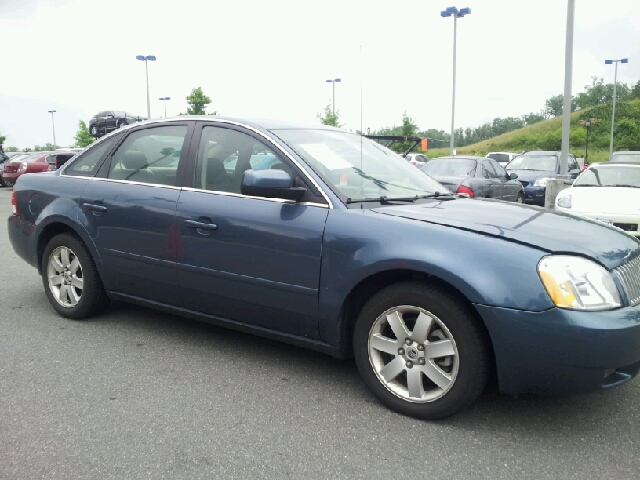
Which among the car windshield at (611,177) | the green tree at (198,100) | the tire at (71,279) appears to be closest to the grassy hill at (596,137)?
the green tree at (198,100)

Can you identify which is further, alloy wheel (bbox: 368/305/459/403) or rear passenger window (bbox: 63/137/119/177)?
rear passenger window (bbox: 63/137/119/177)

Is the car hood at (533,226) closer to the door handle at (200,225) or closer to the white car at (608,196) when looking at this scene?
the door handle at (200,225)

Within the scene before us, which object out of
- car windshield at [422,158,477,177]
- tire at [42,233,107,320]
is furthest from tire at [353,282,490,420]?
car windshield at [422,158,477,177]

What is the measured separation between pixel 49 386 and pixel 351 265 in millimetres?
1847

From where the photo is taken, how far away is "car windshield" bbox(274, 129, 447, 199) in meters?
3.65

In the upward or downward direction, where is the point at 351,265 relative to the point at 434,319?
upward

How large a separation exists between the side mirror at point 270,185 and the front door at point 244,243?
79mm

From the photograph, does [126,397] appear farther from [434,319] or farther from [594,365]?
[594,365]

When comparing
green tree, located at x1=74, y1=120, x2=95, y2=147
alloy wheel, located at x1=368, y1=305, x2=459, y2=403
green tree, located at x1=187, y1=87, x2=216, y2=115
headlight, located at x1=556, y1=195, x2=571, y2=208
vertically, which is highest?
green tree, located at x1=187, y1=87, x2=216, y2=115

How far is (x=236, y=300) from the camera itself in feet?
12.3

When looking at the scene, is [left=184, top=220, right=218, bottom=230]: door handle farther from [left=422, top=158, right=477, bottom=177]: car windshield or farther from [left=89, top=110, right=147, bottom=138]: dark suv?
[left=89, top=110, right=147, bottom=138]: dark suv

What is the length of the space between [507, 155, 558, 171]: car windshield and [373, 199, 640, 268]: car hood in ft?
45.0

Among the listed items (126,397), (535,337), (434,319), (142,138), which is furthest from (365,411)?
(142,138)

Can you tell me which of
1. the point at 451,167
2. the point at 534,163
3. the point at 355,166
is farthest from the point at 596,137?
the point at 355,166
